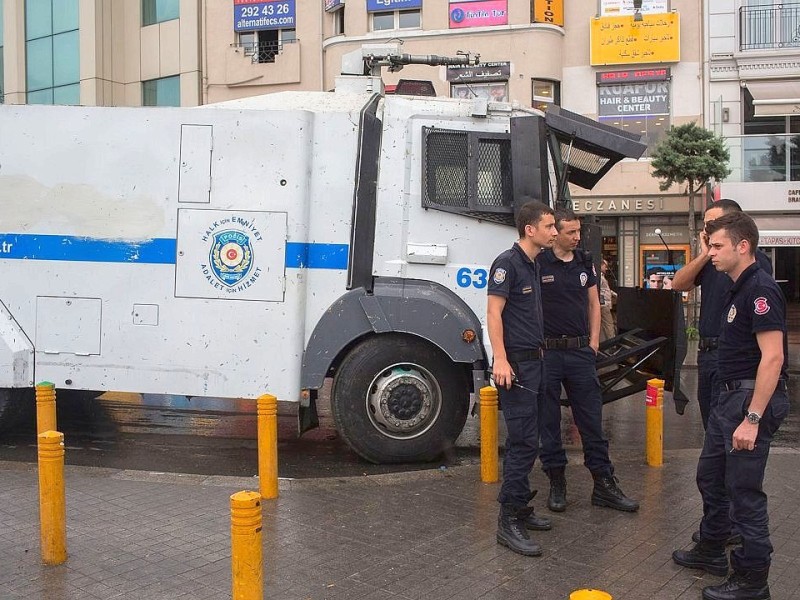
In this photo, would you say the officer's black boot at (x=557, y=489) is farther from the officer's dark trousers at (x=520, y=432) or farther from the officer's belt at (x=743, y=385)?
the officer's belt at (x=743, y=385)

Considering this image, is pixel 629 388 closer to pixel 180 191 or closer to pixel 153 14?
pixel 180 191

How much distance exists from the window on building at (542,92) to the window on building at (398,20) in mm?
3805

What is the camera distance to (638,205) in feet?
75.1

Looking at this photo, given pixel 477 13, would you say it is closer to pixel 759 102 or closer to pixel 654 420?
pixel 759 102

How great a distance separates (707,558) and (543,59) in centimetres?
2020

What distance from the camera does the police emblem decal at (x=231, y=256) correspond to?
6605mm

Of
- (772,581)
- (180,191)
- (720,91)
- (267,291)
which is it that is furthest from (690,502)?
(720,91)

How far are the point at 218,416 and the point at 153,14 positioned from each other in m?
21.9

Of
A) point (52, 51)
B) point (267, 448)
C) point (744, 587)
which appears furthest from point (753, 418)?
point (52, 51)

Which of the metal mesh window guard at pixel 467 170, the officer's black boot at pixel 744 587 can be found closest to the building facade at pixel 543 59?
the metal mesh window guard at pixel 467 170

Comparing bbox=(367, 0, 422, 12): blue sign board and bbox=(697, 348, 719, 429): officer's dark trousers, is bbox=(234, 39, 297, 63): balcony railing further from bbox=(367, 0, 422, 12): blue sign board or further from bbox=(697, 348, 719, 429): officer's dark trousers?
bbox=(697, 348, 719, 429): officer's dark trousers

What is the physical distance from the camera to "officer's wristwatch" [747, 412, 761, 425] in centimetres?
387

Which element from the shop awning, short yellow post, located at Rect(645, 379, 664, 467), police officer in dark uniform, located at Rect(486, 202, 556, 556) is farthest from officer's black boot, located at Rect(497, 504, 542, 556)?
the shop awning

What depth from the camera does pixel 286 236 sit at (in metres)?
6.57
